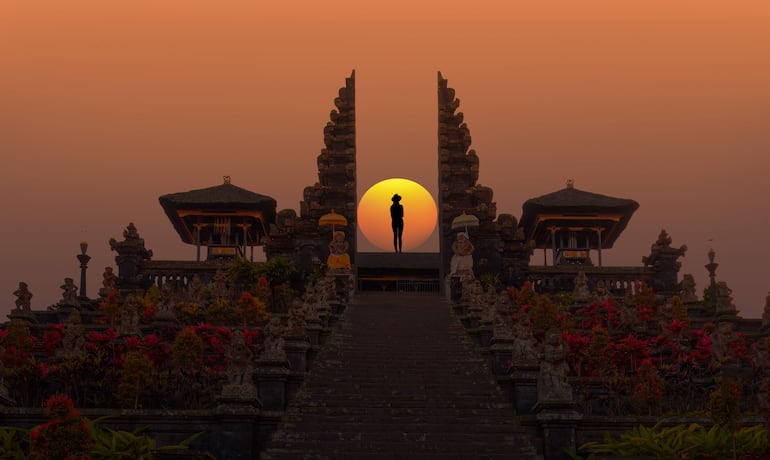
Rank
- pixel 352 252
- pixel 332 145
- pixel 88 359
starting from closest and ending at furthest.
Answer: pixel 88 359, pixel 352 252, pixel 332 145

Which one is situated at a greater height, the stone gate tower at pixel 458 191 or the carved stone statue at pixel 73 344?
the stone gate tower at pixel 458 191

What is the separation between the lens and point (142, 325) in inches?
1229

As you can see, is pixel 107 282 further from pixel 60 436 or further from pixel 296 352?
pixel 60 436

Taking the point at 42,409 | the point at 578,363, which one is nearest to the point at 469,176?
the point at 578,363

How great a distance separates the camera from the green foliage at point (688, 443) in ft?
66.5

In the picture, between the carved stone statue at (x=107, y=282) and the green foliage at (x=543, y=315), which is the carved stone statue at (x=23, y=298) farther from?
the green foliage at (x=543, y=315)

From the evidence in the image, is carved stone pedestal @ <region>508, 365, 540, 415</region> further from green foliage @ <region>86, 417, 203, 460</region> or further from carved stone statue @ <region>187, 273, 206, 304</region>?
carved stone statue @ <region>187, 273, 206, 304</region>

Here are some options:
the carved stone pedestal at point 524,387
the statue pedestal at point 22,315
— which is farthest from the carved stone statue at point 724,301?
the statue pedestal at point 22,315

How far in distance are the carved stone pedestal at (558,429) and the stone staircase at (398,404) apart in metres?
0.38

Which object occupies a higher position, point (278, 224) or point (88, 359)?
point (278, 224)

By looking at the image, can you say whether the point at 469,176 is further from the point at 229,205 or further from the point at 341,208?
the point at 229,205

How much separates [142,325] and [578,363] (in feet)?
37.6

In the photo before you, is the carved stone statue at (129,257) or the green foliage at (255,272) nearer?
the green foliage at (255,272)

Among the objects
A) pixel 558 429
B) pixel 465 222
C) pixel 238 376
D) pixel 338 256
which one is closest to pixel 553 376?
pixel 558 429
